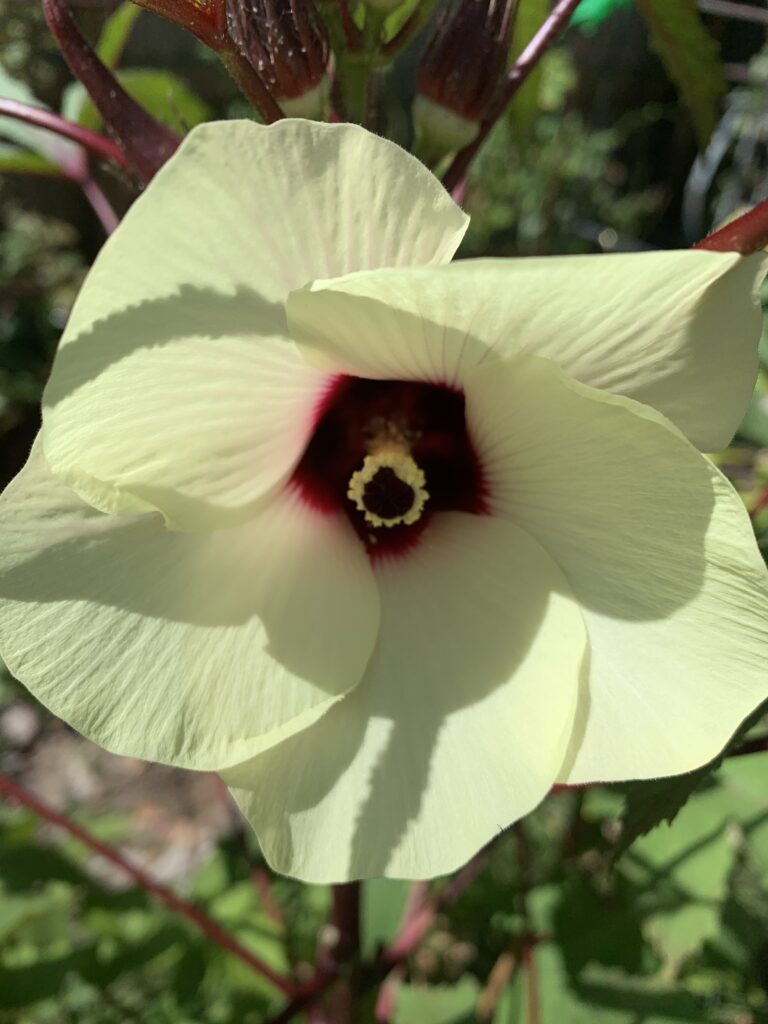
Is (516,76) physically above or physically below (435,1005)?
above

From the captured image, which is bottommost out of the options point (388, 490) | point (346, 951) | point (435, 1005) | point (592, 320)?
point (435, 1005)

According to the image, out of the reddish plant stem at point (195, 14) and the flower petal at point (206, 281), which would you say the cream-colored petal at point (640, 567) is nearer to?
the flower petal at point (206, 281)

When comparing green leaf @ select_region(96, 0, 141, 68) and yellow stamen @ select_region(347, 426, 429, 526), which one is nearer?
yellow stamen @ select_region(347, 426, 429, 526)

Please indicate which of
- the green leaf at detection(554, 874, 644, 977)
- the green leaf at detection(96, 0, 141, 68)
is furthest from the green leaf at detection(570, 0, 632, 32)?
the green leaf at detection(554, 874, 644, 977)

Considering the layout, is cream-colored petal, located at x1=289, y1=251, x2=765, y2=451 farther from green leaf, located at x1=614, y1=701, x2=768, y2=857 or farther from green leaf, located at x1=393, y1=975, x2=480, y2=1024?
green leaf, located at x1=393, y1=975, x2=480, y2=1024

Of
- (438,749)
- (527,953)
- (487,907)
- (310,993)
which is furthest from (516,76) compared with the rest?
(487,907)

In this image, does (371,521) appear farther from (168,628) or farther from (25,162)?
(25,162)

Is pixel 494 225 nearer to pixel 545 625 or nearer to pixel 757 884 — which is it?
pixel 757 884

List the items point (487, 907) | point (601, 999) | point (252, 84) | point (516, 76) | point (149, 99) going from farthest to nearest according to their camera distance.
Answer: point (487, 907), point (601, 999), point (149, 99), point (516, 76), point (252, 84)

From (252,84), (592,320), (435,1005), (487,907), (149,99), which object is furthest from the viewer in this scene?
(487,907)
